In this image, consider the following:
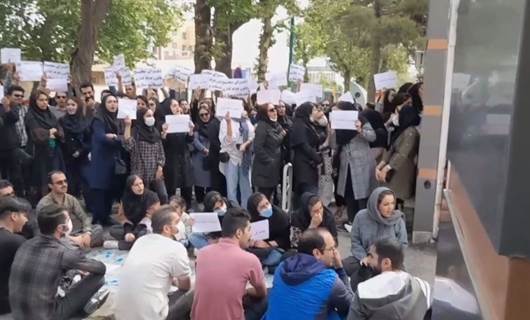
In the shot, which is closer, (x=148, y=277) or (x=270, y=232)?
(x=148, y=277)

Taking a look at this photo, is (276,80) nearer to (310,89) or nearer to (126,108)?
(310,89)

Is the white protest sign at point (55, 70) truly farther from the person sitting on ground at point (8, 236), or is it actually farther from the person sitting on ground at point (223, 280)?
the person sitting on ground at point (223, 280)

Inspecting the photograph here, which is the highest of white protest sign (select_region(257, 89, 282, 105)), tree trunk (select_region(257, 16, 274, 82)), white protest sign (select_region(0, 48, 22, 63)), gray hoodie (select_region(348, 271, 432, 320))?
tree trunk (select_region(257, 16, 274, 82))

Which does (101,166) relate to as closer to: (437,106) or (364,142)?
(364,142)

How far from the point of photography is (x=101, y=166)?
7.91 m

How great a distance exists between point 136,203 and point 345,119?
262 centimetres

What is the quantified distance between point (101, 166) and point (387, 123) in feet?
11.8

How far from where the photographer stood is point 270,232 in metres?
6.43

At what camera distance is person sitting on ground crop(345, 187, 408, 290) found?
5535 millimetres

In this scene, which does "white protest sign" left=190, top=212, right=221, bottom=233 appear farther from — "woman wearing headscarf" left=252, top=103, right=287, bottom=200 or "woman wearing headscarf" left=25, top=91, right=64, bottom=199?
"woman wearing headscarf" left=25, top=91, right=64, bottom=199

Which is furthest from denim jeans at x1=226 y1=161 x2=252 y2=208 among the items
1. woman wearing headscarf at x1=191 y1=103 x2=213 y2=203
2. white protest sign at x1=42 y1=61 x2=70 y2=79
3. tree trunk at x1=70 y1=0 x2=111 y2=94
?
tree trunk at x1=70 y1=0 x2=111 y2=94

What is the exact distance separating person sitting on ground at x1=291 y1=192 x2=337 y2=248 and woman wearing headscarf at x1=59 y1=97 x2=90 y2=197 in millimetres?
3379

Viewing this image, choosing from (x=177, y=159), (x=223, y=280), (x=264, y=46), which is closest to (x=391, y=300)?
(x=223, y=280)

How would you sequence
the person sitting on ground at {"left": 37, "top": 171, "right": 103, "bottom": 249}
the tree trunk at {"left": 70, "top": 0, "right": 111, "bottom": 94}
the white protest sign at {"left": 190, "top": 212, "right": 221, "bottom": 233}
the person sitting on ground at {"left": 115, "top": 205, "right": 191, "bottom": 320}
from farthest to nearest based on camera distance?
the tree trunk at {"left": 70, "top": 0, "right": 111, "bottom": 94} → the person sitting on ground at {"left": 37, "top": 171, "right": 103, "bottom": 249} → the white protest sign at {"left": 190, "top": 212, "right": 221, "bottom": 233} → the person sitting on ground at {"left": 115, "top": 205, "right": 191, "bottom": 320}
